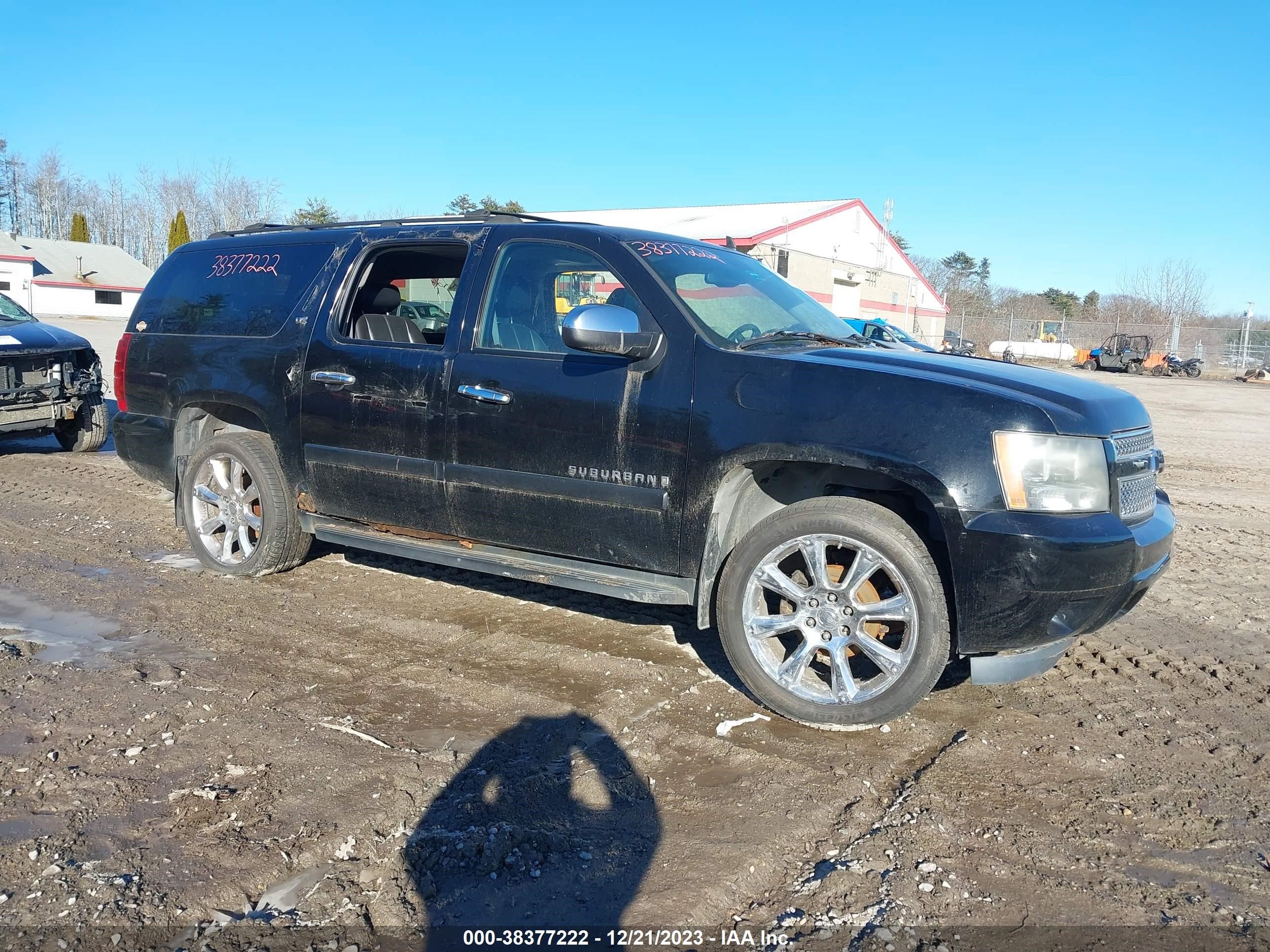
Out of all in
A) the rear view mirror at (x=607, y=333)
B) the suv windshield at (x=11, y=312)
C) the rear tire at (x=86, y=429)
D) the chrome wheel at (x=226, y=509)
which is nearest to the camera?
the rear view mirror at (x=607, y=333)

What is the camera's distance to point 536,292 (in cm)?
468

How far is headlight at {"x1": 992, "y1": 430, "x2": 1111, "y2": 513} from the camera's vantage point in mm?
3510

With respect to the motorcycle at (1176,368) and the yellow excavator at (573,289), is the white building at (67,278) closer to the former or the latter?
the motorcycle at (1176,368)

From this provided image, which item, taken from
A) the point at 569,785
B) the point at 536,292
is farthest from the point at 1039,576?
the point at 536,292

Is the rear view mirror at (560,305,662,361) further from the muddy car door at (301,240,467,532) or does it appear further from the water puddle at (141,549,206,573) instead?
the water puddle at (141,549,206,573)

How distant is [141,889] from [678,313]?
2837 millimetres

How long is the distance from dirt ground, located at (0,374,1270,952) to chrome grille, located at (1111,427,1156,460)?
111 cm

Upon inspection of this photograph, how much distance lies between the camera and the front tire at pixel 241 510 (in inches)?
218

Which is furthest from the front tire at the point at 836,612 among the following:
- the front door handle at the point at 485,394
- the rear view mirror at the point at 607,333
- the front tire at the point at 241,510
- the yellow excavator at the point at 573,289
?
the front tire at the point at 241,510

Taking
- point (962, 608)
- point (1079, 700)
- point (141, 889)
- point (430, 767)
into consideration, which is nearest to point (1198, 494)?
point (1079, 700)

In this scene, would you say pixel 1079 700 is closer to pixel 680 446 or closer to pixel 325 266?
pixel 680 446

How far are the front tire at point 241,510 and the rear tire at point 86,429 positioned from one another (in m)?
5.11

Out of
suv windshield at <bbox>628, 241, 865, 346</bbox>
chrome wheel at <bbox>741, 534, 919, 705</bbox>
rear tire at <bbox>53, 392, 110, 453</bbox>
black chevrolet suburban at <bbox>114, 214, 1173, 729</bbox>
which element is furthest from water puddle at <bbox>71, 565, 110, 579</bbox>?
rear tire at <bbox>53, 392, 110, 453</bbox>

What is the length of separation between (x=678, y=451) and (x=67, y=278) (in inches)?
2729
